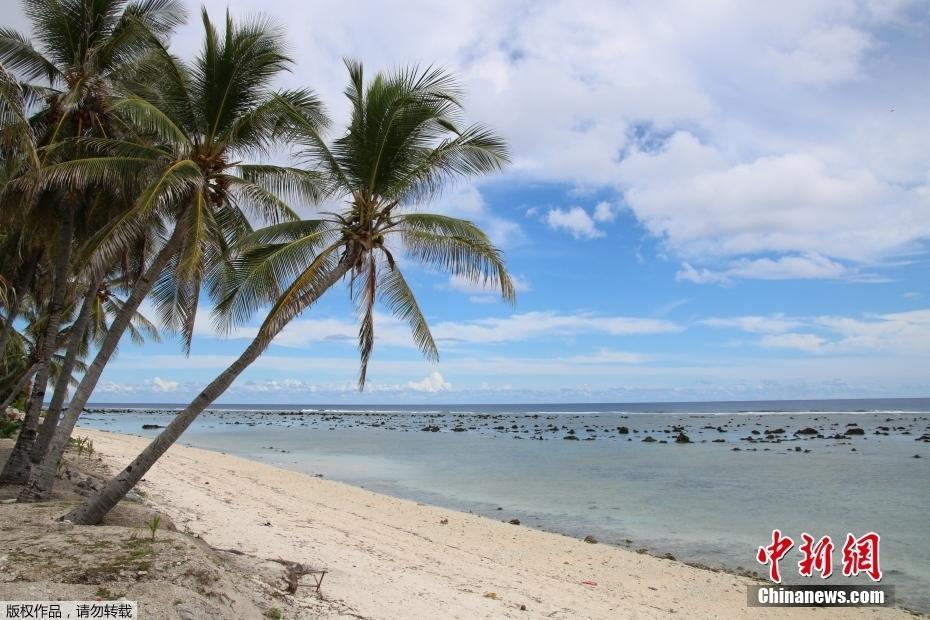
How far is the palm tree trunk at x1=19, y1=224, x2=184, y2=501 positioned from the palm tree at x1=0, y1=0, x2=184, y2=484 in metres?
1.69

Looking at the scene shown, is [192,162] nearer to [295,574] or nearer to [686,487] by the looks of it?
[295,574]

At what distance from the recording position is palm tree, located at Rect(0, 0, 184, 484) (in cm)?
938

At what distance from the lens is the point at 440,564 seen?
948cm

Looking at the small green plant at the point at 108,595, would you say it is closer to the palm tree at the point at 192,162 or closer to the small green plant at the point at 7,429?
the palm tree at the point at 192,162

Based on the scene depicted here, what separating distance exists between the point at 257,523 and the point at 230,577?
5.32 m

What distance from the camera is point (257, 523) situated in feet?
35.0

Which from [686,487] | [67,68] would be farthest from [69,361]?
[686,487]

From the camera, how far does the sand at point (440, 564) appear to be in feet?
23.6

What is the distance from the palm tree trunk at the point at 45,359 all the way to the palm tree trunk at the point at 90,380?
1295mm

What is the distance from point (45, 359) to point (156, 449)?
360 cm

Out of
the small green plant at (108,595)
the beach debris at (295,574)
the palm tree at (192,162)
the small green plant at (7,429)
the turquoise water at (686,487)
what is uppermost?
the palm tree at (192,162)

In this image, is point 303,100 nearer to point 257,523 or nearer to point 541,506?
point 257,523
